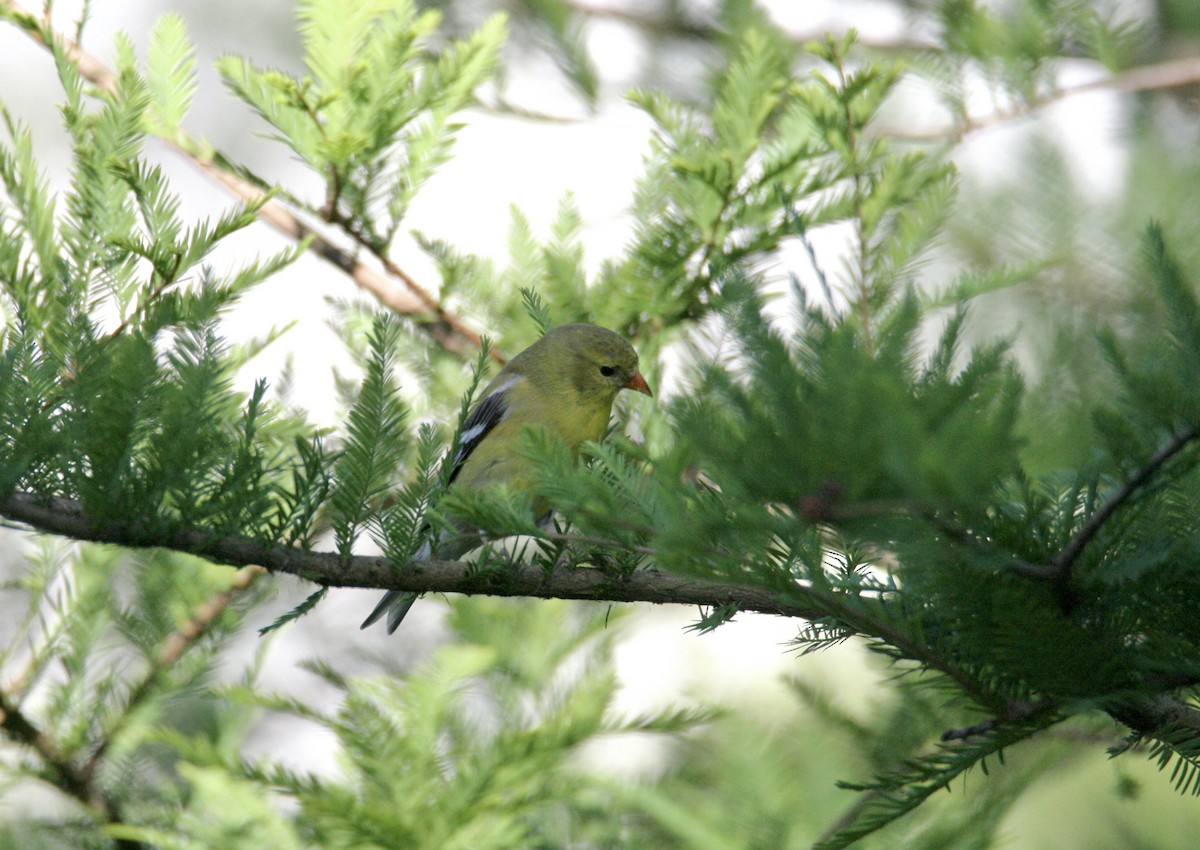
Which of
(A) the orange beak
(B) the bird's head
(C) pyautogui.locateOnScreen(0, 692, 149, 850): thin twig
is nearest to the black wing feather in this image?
(B) the bird's head

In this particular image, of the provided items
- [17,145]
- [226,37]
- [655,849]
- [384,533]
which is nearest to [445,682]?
[655,849]

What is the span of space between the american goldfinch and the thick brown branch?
1.72 meters

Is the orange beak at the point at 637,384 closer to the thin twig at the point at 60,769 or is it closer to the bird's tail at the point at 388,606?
the bird's tail at the point at 388,606

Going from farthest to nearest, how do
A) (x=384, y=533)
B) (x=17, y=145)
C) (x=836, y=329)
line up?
(x=17, y=145) → (x=384, y=533) → (x=836, y=329)

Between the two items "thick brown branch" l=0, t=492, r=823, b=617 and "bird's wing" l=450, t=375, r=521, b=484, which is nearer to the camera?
"thick brown branch" l=0, t=492, r=823, b=617

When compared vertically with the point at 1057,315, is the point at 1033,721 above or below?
below

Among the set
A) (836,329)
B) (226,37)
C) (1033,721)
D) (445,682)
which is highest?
(226,37)

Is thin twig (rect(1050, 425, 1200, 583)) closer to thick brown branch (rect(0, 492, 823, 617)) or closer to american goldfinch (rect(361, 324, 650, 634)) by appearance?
thick brown branch (rect(0, 492, 823, 617))

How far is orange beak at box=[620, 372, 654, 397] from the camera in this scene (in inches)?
147

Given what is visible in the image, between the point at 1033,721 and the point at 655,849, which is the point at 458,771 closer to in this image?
the point at 655,849

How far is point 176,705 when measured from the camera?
476 centimetres

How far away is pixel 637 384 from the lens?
387 cm

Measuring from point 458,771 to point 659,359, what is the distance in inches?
60.5

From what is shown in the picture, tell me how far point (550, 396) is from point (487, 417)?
34 centimetres
